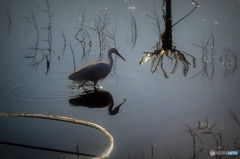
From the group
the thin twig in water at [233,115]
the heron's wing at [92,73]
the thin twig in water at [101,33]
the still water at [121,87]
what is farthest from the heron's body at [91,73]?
the thin twig in water at [233,115]

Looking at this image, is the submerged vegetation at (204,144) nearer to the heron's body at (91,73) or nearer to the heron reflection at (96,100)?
the heron reflection at (96,100)

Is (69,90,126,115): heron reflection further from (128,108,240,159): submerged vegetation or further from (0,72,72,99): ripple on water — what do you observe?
(128,108,240,159): submerged vegetation

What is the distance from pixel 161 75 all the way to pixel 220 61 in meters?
1.92

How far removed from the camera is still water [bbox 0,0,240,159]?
4438 millimetres

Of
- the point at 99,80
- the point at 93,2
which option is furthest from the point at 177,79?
the point at 93,2

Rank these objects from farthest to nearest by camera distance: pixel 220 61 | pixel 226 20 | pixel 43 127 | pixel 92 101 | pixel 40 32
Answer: pixel 226 20 < pixel 40 32 < pixel 220 61 < pixel 92 101 < pixel 43 127

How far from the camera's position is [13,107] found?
5.43 meters

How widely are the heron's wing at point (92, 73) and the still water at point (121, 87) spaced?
0.22 m

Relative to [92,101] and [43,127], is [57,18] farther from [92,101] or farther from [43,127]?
[43,127]

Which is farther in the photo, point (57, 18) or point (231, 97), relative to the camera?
point (57, 18)

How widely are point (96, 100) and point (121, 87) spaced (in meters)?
0.80

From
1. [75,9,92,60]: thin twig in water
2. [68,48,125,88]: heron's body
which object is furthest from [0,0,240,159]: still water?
[68,48,125,88]: heron's body

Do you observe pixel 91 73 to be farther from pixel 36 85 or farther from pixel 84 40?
pixel 84 40

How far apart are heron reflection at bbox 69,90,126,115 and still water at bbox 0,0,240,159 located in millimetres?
19
